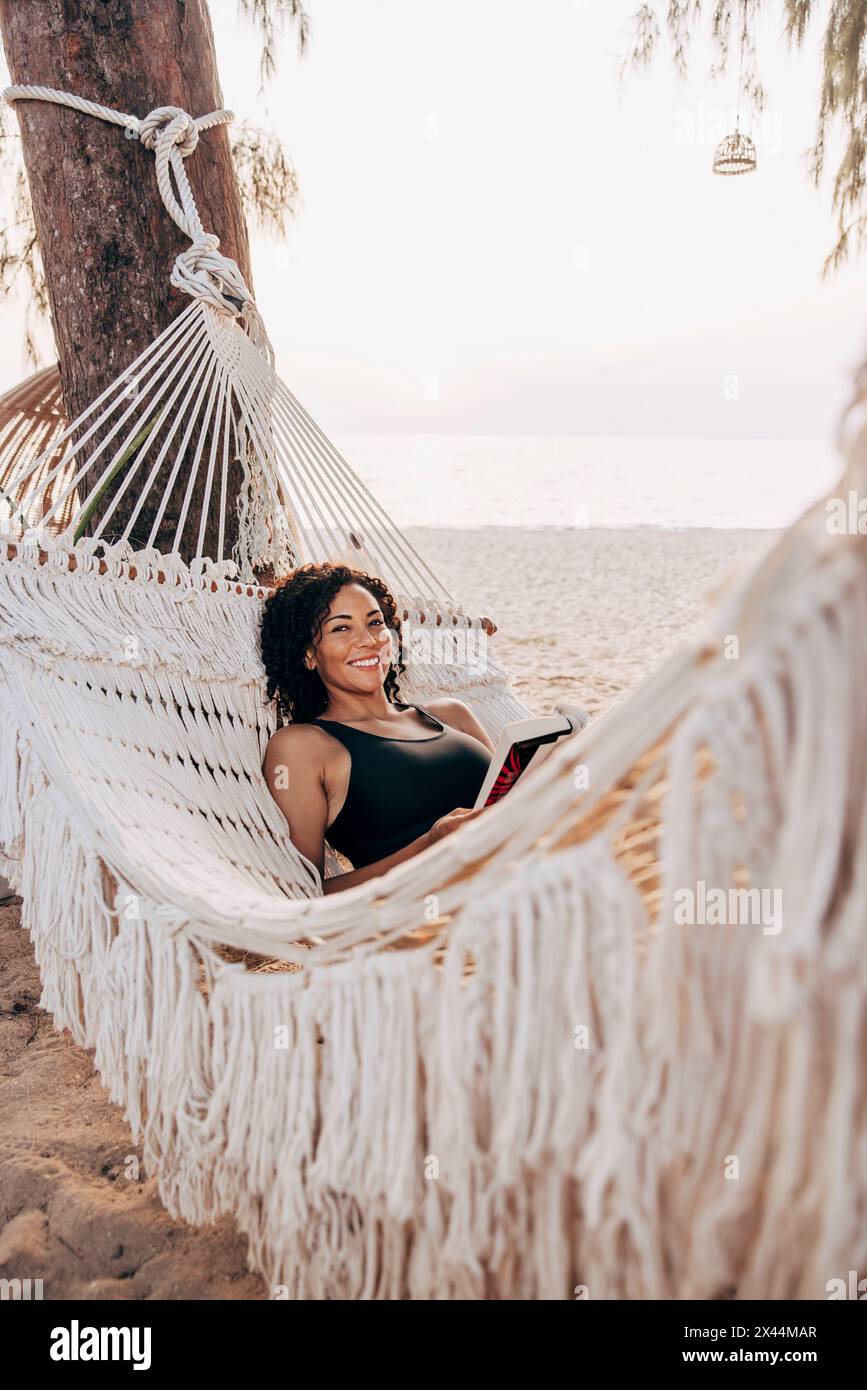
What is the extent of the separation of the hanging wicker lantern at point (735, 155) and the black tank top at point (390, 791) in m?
2.62

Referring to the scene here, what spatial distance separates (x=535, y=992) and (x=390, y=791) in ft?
2.72

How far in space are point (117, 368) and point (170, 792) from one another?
102 centimetres

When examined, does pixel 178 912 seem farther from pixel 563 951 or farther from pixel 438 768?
pixel 438 768

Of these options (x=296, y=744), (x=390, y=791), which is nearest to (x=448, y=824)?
(x=390, y=791)

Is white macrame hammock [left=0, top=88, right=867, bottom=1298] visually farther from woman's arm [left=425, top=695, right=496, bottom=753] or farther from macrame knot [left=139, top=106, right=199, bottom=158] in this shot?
macrame knot [left=139, top=106, right=199, bottom=158]

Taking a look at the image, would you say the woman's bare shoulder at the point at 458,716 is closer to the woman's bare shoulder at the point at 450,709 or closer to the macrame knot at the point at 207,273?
the woman's bare shoulder at the point at 450,709

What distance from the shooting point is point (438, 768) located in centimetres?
152

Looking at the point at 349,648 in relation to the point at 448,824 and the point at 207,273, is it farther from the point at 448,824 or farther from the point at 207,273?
the point at 207,273

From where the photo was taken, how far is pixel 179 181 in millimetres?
1774

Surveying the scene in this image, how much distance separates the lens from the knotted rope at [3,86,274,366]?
1.75 metres

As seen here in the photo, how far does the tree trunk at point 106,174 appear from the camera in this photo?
1.78 m

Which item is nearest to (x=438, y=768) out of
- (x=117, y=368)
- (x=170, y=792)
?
(x=170, y=792)

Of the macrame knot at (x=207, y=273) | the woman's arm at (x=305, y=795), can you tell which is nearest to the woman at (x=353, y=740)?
the woman's arm at (x=305, y=795)

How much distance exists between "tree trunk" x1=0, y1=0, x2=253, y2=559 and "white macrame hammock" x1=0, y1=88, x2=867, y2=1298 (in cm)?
83
